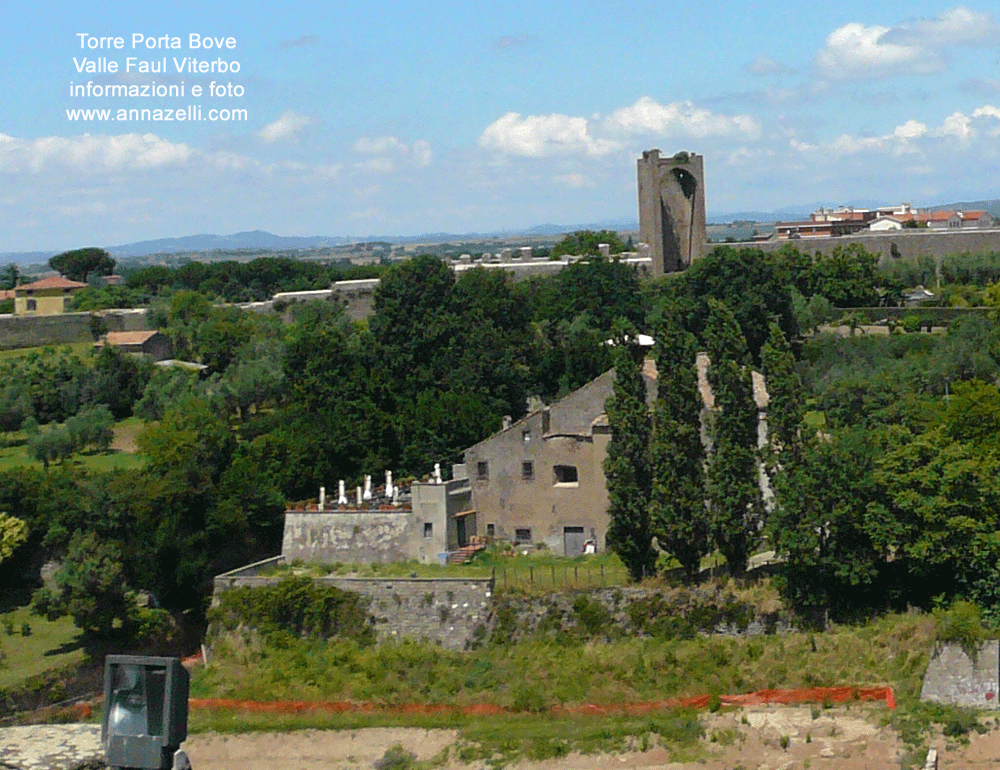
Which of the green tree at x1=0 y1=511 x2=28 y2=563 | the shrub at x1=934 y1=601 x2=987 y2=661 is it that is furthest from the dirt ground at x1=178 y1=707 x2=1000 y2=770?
the green tree at x1=0 y1=511 x2=28 y2=563

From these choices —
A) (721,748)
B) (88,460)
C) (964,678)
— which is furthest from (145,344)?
(964,678)

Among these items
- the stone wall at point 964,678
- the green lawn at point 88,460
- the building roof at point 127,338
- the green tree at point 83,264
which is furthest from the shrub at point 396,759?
the green tree at point 83,264

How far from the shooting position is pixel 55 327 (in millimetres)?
64250

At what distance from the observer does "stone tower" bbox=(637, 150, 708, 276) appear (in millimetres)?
73812

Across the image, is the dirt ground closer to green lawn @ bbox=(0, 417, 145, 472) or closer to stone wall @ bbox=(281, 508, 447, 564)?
stone wall @ bbox=(281, 508, 447, 564)

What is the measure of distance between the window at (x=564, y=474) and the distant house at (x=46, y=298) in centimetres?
3934

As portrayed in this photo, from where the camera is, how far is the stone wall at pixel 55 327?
2501 inches

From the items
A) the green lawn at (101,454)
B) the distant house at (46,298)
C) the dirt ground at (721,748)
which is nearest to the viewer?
the dirt ground at (721,748)

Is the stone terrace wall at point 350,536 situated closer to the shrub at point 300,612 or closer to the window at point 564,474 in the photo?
the shrub at point 300,612

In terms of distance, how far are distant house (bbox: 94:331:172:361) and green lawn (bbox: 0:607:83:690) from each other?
933 inches

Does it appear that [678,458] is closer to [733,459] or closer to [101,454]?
[733,459]

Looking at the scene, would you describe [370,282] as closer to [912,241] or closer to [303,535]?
[912,241]

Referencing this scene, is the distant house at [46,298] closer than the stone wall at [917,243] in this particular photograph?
No

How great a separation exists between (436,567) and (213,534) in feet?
18.6
